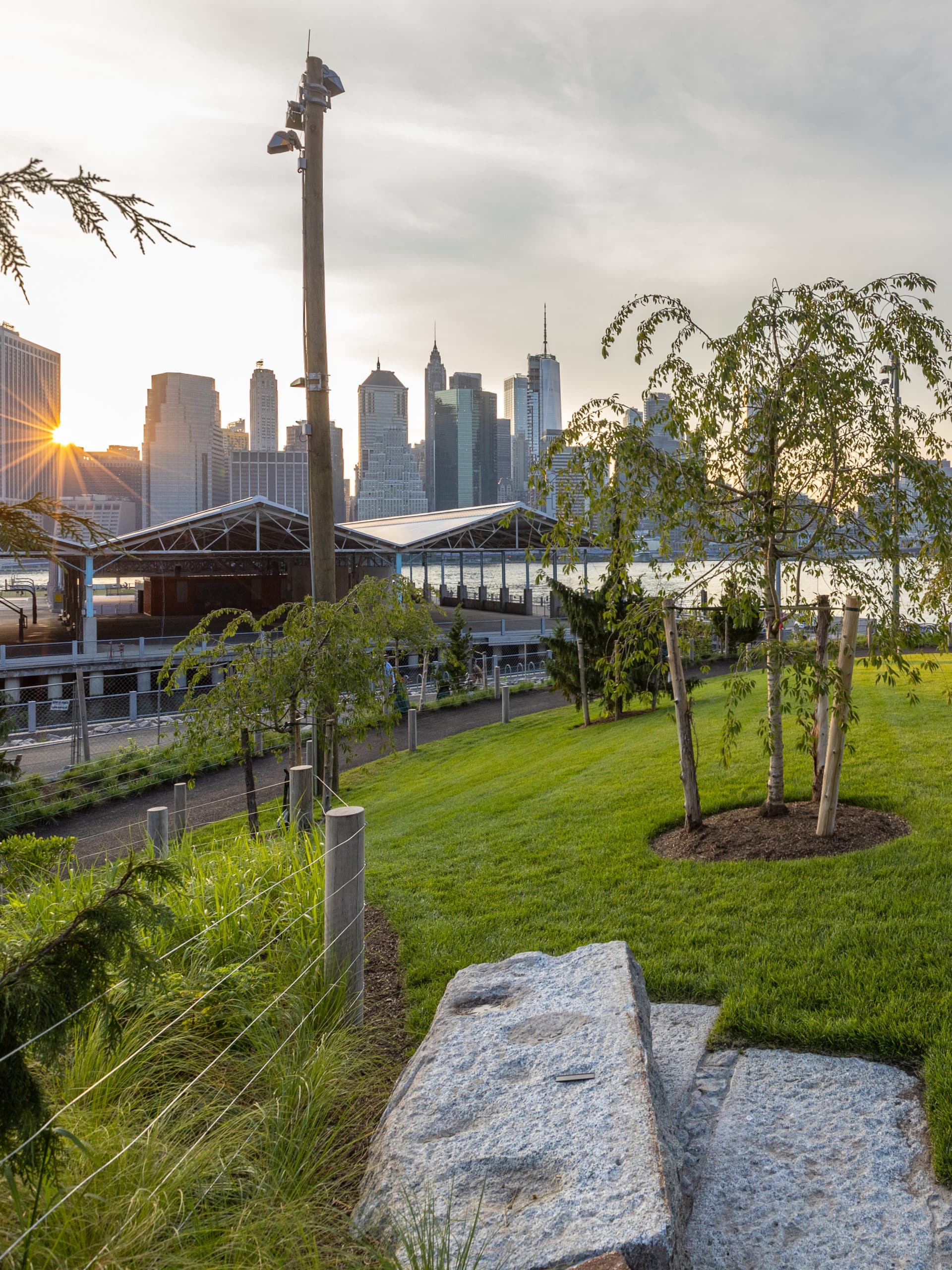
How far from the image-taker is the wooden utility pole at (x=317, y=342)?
27.8 ft

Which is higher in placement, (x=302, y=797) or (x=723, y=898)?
(x=302, y=797)

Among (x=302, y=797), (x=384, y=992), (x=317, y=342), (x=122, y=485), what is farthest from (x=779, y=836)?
(x=122, y=485)

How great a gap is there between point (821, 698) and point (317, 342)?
19.6ft

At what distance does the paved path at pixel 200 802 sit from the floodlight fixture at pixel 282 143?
239 inches

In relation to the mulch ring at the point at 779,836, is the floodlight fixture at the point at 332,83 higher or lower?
higher

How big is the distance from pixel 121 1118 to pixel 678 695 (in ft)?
15.8

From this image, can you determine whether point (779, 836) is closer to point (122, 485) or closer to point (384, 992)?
point (384, 992)

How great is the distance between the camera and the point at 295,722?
8484 mm

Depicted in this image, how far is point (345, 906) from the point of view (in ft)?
13.3

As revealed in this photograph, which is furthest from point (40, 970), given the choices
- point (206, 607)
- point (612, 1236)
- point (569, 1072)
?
point (206, 607)

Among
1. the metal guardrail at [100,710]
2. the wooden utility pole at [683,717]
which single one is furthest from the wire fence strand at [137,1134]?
the metal guardrail at [100,710]

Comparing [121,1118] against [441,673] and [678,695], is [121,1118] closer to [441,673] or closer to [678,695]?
[678,695]

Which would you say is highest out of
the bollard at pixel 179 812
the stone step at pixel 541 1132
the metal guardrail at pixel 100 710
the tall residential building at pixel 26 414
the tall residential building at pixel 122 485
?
the tall residential building at pixel 122 485

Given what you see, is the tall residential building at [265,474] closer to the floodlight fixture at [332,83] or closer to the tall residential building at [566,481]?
the floodlight fixture at [332,83]
